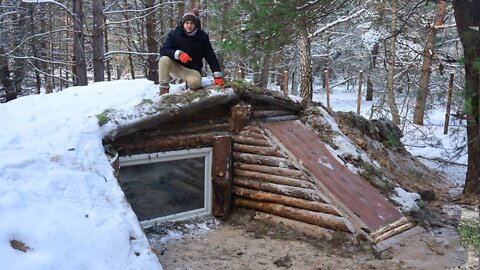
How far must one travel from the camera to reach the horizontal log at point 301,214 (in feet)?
15.5

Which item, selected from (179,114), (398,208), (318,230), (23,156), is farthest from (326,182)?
(23,156)

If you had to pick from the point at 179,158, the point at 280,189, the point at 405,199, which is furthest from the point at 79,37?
the point at 405,199

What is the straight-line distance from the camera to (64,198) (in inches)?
137

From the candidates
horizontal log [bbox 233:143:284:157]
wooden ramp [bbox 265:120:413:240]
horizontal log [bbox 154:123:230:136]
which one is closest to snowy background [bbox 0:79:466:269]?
horizontal log [bbox 154:123:230:136]

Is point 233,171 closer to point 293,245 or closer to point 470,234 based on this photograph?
point 293,245

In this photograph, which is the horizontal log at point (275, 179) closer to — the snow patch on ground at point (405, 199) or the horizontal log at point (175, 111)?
the horizontal log at point (175, 111)

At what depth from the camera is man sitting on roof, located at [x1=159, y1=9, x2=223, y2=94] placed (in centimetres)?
562

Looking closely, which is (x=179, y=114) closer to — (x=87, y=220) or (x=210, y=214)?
(x=210, y=214)

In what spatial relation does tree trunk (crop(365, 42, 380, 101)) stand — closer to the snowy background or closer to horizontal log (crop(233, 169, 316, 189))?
horizontal log (crop(233, 169, 316, 189))

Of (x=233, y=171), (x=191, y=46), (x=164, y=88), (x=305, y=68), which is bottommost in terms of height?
(x=233, y=171)

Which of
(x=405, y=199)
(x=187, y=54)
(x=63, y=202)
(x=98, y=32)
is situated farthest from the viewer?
(x=98, y=32)

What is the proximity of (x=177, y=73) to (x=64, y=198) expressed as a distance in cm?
281

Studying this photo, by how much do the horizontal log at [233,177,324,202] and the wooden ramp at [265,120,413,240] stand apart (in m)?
0.15

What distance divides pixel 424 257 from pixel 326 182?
1340mm
